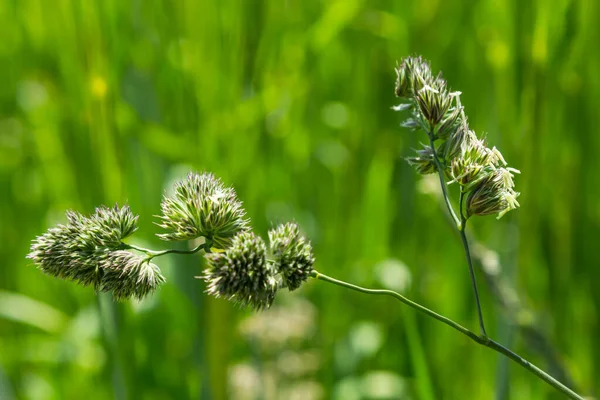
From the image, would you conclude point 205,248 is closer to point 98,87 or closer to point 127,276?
point 127,276

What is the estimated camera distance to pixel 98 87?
6.40 ft

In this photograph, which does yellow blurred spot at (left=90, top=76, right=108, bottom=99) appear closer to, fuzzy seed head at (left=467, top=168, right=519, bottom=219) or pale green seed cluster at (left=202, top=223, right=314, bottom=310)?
pale green seed cluster at (left=202, top=223, right=314, bottom=310)

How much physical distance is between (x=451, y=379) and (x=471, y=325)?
0.20 m

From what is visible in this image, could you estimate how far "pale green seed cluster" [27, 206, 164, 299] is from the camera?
0.93 meters

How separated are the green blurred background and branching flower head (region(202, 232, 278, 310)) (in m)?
0.90

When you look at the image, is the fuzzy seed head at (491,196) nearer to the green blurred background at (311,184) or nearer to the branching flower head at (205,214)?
the branching flower head at (205,214)

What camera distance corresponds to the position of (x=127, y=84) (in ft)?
7.28

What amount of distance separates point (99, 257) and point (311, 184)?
1947 millimetres

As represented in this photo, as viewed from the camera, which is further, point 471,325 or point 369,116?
point 369,116

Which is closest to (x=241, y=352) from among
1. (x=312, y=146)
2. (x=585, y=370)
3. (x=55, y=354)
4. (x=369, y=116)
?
(x=55, y=354)

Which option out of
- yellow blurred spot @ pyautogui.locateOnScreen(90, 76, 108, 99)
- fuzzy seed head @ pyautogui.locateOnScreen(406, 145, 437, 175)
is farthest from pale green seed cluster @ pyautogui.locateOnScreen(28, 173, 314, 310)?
yellow blurred spot @ pyautogui.locateOnScreen(90, 76, 108, 99)

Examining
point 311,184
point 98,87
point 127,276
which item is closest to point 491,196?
point 127,276

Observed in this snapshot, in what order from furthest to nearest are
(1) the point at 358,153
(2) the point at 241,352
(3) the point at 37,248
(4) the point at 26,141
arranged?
(4) the point at 26,141
(2) the point at 241,352
(1) the point at 358,153
(3) the point at 37,248

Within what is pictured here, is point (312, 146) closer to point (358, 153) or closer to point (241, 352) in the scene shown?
point (358, 153)
